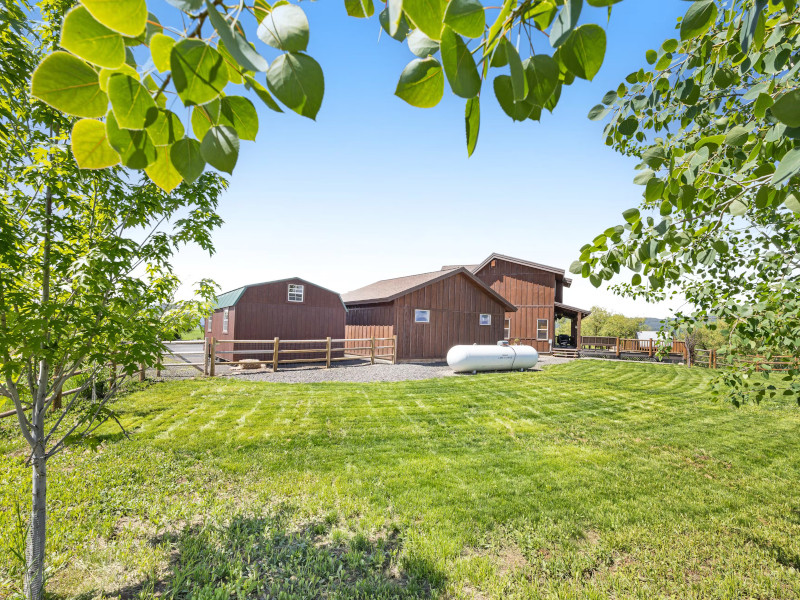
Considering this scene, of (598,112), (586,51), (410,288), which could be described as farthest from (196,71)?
(410,288)

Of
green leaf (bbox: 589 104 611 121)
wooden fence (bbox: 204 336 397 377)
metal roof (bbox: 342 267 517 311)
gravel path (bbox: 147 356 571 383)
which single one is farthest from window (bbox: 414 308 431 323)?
green leaf (bbox: 589 104 611 121)

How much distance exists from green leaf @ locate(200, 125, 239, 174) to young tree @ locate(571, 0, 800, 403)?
0.78m

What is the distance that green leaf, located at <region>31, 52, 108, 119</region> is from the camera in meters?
0.50

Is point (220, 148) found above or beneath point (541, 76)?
beneath

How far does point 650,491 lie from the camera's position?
4.71 meters

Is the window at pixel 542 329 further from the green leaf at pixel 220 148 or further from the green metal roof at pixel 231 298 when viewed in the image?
the green leaf at pixel 220 148

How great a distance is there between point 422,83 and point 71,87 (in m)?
0.52

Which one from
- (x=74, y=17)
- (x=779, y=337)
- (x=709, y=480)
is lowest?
(x=709, y=480)

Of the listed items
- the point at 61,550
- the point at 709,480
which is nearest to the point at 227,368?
the point at 61,550

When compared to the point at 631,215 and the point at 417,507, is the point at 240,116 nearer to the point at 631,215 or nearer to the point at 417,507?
the point at 631,215

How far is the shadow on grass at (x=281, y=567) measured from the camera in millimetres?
2789

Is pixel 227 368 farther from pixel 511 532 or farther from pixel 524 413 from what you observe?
pixel 511 532

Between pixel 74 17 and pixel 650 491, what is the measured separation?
6.26 metres

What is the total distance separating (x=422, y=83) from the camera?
0.61 meters
